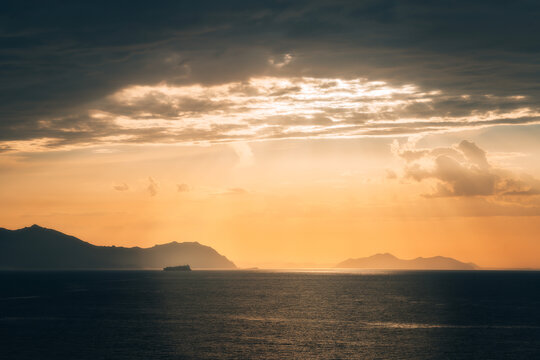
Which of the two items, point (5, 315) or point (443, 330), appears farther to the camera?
point (5, 315)

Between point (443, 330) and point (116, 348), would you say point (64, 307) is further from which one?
point (443, 330)

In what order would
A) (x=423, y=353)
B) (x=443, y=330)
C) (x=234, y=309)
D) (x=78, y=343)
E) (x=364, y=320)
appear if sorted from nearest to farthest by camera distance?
(x=423, y=353) → (x=78, y=343) → (x=443, y=330) → (x=364, y=320) → (x=234, y=309)

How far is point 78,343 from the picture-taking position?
3772 inches

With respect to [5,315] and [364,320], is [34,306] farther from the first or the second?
[364,320]

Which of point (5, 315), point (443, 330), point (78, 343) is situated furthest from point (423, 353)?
point (5, 315)

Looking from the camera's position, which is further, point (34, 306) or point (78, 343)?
point (34, 306)

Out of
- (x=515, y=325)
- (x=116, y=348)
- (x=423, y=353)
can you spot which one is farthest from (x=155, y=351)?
(x=515, y=325)

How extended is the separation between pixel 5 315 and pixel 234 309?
56709mm

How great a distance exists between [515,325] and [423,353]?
42265mm

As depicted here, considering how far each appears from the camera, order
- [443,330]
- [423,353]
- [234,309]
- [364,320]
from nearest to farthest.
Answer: [423,353]
[443,330]
[364,320]
[234,309]

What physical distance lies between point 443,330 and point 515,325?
18730 mm

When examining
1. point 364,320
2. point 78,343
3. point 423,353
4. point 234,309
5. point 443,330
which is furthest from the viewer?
point 234,309

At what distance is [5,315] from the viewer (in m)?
135

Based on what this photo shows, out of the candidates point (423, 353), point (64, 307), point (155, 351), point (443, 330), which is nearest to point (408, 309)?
point (443, 330)
